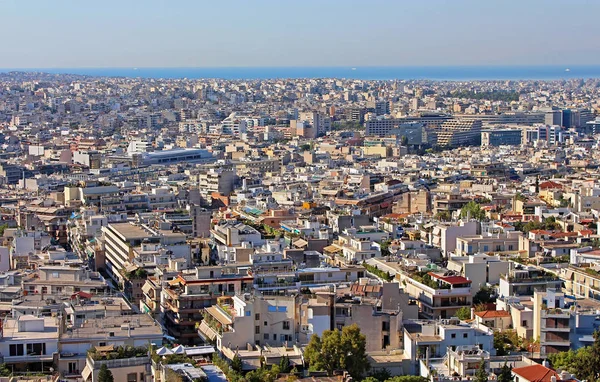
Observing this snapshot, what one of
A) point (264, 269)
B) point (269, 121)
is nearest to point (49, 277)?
point (264, 269)

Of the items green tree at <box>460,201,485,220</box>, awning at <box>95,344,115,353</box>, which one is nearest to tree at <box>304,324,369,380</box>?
awning at <box>95,344,115,353</box>

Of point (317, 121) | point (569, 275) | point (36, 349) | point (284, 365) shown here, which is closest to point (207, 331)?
point (284, 365)

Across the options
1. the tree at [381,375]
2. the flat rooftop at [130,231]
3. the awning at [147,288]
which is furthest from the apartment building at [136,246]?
the tree at [381,375]

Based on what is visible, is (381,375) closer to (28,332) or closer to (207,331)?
(207,331)

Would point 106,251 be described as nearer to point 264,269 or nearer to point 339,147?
point 264,269

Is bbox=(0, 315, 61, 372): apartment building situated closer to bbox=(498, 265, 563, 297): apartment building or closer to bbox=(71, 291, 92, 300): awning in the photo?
bbox=(71, 291, 92, 300): awning
